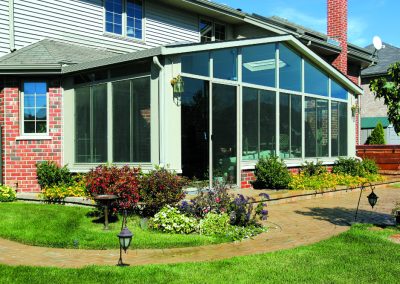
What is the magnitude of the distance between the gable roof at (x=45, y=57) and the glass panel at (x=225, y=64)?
358 cm

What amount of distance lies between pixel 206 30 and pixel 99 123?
8.60 m

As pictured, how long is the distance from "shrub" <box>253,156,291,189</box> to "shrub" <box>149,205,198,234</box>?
4941 millimetres

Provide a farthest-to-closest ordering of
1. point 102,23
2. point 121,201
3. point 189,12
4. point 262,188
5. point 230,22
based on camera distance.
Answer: point 230,22 → point 189,12 → point 102,23 → point 262,188 → point 121,201

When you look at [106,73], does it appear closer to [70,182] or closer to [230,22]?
[70,182]

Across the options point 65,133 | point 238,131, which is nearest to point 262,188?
point 238,131

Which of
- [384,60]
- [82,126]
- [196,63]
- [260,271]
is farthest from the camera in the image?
[384,60]

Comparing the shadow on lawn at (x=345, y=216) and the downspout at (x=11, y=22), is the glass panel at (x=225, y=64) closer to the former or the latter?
the shadow on lawn at (x=345, y=216)

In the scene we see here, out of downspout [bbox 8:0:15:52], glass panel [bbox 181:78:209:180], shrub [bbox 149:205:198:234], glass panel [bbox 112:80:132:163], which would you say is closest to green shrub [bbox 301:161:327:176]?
glass panel [bbox 181:78:209:180]

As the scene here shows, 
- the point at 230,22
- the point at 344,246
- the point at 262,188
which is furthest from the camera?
the point at 230,22

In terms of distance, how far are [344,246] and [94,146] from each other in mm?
6837

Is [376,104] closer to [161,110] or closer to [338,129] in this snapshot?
[338,129]

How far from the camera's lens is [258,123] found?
1318cm

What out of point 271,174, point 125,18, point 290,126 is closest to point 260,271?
point 271,174

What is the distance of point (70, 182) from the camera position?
38.2ft
